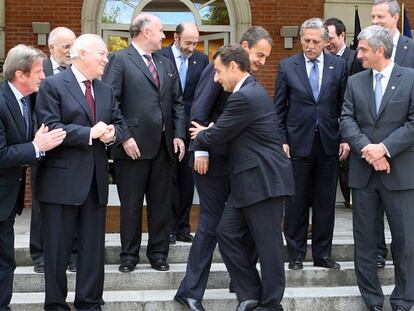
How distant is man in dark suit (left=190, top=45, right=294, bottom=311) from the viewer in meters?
5.25

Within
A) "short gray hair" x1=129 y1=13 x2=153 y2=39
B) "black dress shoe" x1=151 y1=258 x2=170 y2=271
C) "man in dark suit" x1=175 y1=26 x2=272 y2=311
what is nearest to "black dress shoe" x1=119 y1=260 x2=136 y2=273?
"black dress shoe" x1=151 y1=258 x2=170 y2=271

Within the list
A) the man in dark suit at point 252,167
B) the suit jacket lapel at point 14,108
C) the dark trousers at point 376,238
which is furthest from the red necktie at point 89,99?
the dark trousers at point 376,238

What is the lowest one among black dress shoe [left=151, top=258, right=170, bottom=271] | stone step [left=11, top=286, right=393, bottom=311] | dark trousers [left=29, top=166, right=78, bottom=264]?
stone step [left=11, top=286, right=393, bottom=311]

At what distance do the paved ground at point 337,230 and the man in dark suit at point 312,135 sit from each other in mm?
542

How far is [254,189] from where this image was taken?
5.26 metres

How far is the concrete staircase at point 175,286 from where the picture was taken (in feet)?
18.9

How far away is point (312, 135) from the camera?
6227 mm

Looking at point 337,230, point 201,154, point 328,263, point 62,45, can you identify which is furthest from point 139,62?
point 337,230

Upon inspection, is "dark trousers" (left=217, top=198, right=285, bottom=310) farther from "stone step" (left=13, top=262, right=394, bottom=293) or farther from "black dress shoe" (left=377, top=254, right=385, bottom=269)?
"black dress shoe" (left=377, top=254, right=385, bottom=269)

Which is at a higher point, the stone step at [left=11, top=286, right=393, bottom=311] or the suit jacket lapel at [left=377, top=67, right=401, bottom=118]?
the suit jacket lapel at [left=377, top=67, right=401, bottom=118]

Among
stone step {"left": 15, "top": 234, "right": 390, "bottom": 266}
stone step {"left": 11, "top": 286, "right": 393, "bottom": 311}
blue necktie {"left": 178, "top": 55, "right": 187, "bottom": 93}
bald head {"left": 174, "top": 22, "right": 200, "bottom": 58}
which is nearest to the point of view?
stone step {"left": 11, "top": 286, "right": 393, "bottom": 311}

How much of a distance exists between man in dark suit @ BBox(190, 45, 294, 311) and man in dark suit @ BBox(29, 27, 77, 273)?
1.47 m

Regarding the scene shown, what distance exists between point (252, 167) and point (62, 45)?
6.73ft

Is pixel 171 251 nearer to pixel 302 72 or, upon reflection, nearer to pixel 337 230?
pixel 302 72
